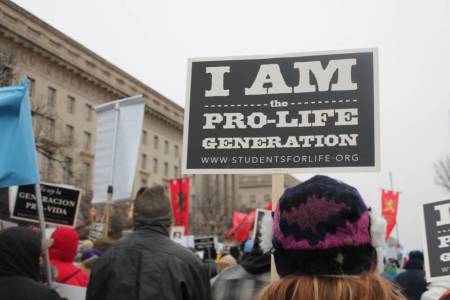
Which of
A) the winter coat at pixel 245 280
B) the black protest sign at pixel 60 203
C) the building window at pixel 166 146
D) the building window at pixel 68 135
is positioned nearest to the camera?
the winter coat at pixel 245 280

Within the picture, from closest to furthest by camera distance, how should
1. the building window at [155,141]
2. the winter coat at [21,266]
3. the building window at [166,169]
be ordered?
the winter coat at [21,266]
the building window at [155,141]
the building window at [166,169]

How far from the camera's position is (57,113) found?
45.7 m

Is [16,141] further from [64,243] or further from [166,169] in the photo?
[166,169]

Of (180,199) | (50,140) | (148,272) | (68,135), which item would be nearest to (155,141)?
(68,135)

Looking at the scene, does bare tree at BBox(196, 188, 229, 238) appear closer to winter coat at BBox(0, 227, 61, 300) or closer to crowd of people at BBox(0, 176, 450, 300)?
crowd of people at BBox(0, 176, 450, 300)

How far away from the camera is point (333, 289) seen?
162 cm

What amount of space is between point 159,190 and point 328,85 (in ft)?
4.41

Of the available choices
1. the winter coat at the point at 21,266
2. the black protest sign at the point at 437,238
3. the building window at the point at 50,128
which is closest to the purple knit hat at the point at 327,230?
Answer: the winter coat at the point at 21,266

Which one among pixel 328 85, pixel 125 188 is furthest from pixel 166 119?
pixel 328 85

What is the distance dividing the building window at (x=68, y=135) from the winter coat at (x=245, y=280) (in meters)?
42.4

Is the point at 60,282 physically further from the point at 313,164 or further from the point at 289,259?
the point at 289,259

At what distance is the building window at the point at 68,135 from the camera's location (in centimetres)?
4567

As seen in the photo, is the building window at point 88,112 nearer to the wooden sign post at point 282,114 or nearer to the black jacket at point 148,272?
the wooden sign post at point 282,114

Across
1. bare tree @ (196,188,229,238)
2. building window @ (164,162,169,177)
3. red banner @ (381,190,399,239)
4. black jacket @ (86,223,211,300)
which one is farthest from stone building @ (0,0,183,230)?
black jacket @ (86,223,211,300)
